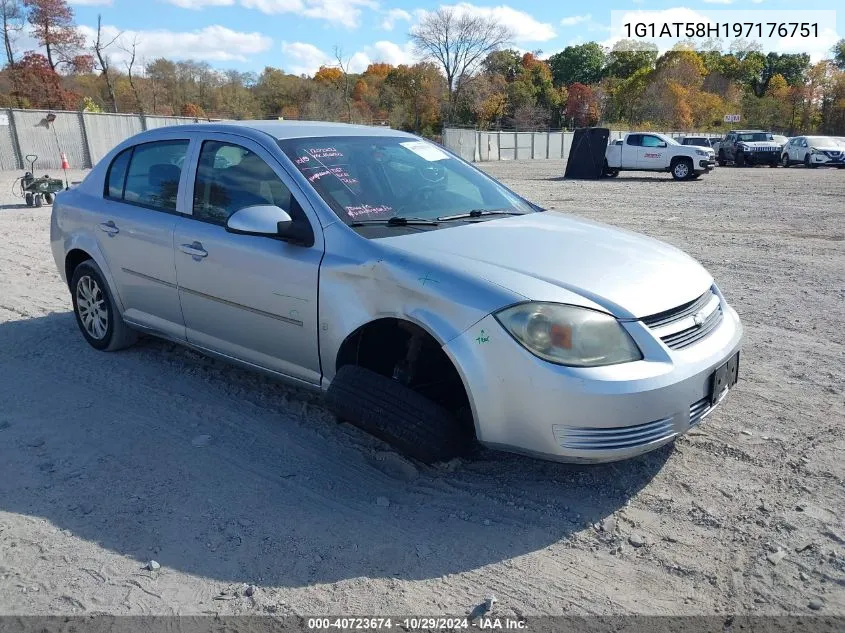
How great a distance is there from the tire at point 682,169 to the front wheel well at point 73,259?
23.8m

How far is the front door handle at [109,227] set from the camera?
4.82 m

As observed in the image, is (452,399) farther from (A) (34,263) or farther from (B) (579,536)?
(A) (34,263)

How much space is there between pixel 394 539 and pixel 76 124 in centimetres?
3018

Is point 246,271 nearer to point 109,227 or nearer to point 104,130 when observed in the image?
point 109,227

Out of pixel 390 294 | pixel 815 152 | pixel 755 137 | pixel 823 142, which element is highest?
pixel 755 137

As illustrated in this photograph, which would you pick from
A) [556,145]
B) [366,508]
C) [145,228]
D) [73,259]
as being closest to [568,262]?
[366,508]

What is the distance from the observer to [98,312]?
5.26 metres

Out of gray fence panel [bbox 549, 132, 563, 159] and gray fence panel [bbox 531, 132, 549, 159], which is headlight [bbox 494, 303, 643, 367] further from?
gray fence panel [bbox 549, 132, 563, 159]

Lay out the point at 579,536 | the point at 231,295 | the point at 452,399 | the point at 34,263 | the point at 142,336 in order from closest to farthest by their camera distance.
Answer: the point at 579,536 → the point at 452,399 → the point at 231,295 → the point at 142,336 → the point at 34,263

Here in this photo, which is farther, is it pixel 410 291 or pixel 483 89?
pixel 483 89

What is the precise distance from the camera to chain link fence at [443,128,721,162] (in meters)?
39.7

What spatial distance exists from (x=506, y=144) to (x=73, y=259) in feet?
137

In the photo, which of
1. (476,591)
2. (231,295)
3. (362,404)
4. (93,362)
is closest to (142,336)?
(93,362)

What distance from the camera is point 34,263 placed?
28.6 feet
